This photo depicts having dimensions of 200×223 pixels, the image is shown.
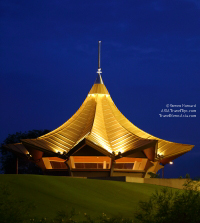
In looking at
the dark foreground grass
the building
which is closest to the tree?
the building

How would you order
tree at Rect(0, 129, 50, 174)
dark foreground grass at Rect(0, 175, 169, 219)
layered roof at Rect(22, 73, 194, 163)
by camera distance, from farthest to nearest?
1. tree at Rect(0, 129, 50, 174)
2. layered roof at Rect(22, 73, 194, 163)
3. dark foreground grass at Rect(0, 175, 169, 219)

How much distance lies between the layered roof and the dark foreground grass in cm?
948

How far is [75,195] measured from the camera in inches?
928

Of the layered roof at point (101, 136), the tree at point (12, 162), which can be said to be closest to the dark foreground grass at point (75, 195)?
the layered roof at point (101, 136)

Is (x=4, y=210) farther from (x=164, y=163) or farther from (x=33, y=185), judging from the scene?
(x=164, y=163)

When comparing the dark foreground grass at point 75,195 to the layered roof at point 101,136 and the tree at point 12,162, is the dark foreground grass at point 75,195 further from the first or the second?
the tree at point 12,162

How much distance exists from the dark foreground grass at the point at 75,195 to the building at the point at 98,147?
958cm

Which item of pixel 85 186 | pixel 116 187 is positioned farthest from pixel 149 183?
pixel 85 186

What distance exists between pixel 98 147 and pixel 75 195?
14.4 m

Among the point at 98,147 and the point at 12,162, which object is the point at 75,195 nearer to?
the point at 98,147

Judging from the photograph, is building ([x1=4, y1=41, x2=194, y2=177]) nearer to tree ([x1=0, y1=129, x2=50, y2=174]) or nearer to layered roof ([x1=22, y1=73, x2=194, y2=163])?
layered roof ([x1=22, y1=73, x2=194, y2=163])

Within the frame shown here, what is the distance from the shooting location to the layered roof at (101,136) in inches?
1522

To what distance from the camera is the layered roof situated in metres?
38.7

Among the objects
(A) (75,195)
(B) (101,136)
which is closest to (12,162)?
(B) (101,136)
